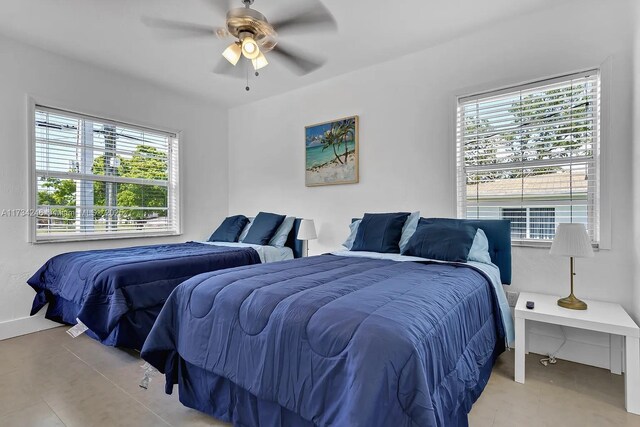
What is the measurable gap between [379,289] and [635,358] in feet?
4.84

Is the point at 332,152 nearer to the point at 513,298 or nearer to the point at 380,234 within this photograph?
the point at 380,234

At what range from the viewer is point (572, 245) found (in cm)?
203

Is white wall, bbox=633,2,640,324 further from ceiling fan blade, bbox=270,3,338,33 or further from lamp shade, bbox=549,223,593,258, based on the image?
ceiling fan blade, bbox=270,3,338,33

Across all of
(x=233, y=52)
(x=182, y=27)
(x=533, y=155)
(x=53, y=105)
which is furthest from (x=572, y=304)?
(x=53, y=105)

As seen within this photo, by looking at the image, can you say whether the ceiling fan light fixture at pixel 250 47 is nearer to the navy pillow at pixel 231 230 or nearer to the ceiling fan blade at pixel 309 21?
the ceiling fan blade at pixel 309 21

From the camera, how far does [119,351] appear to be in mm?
2553

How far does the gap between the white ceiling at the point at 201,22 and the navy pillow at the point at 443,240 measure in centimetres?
167

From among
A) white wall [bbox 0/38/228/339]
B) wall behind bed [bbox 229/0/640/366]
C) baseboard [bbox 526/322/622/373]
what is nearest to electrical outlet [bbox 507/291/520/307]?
wall behind bed [bbox 229/0/640/366]

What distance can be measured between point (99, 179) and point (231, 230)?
1538 millimetres

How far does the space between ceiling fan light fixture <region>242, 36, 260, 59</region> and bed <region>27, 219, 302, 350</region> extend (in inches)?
69.8

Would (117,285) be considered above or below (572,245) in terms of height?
below

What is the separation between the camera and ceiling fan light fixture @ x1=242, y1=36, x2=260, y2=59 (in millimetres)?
2305

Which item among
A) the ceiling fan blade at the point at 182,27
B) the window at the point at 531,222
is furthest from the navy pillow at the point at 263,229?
the window at the point at 531,222

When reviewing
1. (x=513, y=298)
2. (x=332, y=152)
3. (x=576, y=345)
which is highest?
(x=332, y=152)
